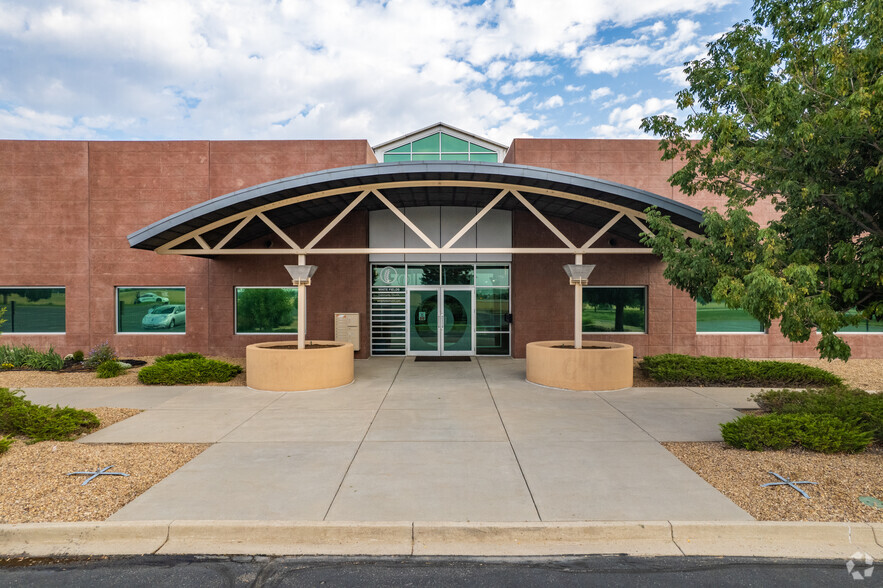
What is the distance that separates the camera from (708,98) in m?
8.52

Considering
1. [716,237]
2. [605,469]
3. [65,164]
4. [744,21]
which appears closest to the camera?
[605,469]

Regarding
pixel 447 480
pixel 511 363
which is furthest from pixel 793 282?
pixel 511 363

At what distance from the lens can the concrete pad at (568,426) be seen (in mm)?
6930

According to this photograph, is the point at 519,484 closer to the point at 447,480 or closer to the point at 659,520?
the point at 447,480

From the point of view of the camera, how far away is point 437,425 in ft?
24.8

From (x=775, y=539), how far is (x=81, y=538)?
6.15 meters

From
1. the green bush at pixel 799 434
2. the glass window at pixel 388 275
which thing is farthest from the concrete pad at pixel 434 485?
the glass window at pixel 388 275

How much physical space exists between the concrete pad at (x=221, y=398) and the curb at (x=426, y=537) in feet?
15.3

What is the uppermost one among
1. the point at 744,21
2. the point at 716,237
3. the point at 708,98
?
the point at 744,21

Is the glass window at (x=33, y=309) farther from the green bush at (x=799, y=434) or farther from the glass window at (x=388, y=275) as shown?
the green bush at (x=799, y=434)

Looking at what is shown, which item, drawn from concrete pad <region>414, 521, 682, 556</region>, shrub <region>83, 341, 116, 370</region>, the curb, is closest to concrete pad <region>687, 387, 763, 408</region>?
the curb

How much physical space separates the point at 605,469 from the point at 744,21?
24.2 feet

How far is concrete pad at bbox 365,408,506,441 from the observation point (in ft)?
22.7

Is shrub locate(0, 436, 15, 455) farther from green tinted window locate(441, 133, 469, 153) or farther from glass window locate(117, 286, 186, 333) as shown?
green tinted window locate(441, 133, 469, 153)
